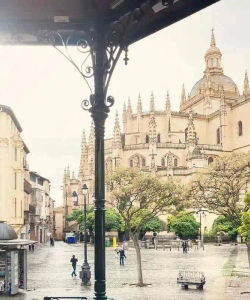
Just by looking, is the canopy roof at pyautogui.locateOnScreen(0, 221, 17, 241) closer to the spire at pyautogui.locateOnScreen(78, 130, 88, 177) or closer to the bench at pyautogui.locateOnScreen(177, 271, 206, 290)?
the bench at pyautogui.locateOnScreen(177, 271, 206, 290)

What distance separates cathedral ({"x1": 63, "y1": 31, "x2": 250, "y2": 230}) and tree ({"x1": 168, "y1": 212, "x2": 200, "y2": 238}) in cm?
453

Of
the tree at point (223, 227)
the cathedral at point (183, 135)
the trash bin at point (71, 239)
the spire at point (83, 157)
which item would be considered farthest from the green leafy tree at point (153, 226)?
the spire at point (83, 157)

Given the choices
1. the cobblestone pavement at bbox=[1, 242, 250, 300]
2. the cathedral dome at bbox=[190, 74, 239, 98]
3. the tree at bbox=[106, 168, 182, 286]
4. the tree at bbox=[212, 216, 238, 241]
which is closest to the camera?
the cobblestone pavement at bbox=[1, 242, 250, 300]

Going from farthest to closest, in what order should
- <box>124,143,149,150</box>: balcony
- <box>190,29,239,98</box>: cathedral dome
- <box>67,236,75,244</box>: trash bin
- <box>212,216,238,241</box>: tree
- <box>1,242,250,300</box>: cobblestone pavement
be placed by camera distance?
<box>190,29,239,98</box>: cathedral dome
<box>124,143,149,150</box>: balcony
<box>67,236,75,244</box>: trash bin
<box>212,216,238,241</box>: tree
<box>1,242,250,300</box>: cobblestone pavement

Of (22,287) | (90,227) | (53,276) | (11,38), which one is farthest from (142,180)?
(90,227)

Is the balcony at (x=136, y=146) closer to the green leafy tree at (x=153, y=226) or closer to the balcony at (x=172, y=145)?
the balcony at (x=172, y=145)

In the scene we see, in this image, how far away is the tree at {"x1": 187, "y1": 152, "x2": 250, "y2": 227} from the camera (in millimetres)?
26812

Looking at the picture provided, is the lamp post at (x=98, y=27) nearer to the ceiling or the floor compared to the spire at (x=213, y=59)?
nearer to the floor

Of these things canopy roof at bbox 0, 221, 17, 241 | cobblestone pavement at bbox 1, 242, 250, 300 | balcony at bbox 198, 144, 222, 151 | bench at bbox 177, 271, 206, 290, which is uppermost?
balcony at bbox 198, 144, 222, 151

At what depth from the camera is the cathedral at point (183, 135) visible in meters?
82.1

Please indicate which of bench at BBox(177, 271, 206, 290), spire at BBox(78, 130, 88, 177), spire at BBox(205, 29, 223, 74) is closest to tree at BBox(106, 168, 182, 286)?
bench at BBox(177, 271, 206, 290)

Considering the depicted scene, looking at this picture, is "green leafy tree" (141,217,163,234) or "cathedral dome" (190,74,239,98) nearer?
"green leafy tree" (141,217,163,234)

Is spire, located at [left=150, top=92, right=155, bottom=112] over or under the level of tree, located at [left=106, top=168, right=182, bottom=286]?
over

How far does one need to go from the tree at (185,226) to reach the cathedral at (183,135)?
14.9 ft
